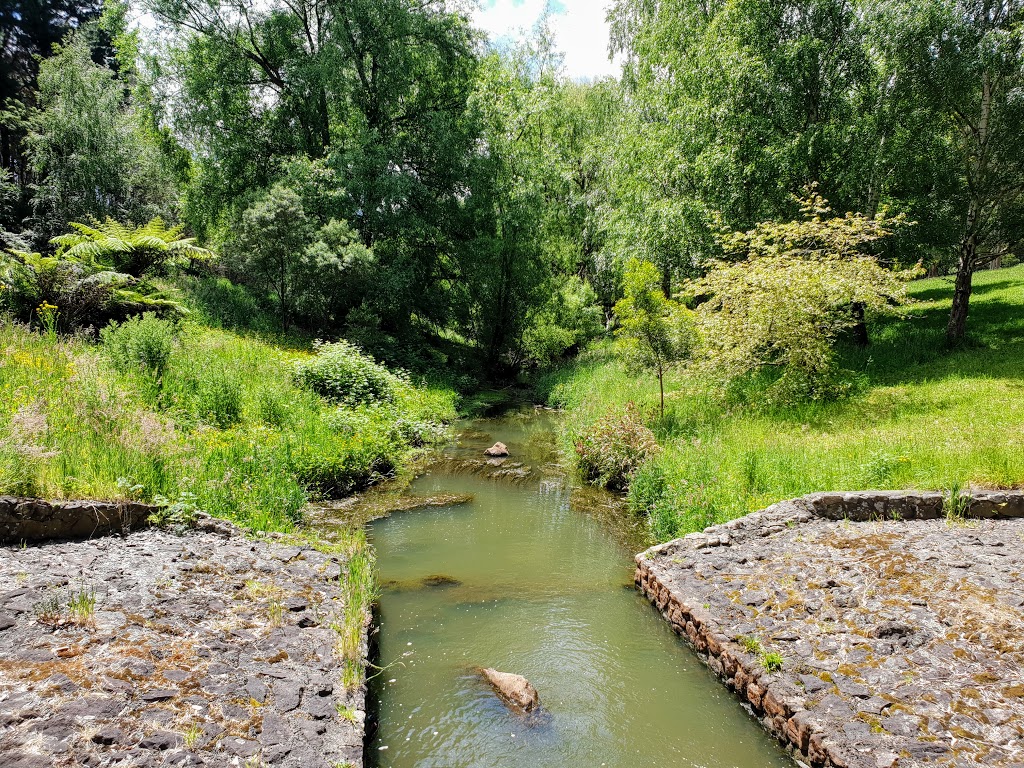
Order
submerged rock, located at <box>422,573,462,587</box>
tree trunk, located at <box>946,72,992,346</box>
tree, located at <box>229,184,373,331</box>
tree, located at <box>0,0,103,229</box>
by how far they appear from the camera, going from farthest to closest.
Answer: tree, located at <box>0,0,103,229</box> < tree, located at <box>229,184,373,331</box> < tree trunk, located at <box>946,72,992,346</box> < submerged rock, located at <box>422,573,462,587</box>

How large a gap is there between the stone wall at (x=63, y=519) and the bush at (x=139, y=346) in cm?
522

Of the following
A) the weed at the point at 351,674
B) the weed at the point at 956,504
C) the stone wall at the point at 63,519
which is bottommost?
the weed at the point at 351,674

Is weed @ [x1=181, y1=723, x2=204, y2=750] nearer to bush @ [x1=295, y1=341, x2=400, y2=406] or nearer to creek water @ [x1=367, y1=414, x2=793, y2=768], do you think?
creek water @ [x1=367, y1=414, x2=793, y2=768]

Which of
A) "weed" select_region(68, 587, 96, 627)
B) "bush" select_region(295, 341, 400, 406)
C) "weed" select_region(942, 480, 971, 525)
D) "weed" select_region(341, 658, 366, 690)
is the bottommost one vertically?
"weed" select_region(341, 658, 366, 690)

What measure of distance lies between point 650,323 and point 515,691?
8.49 meters

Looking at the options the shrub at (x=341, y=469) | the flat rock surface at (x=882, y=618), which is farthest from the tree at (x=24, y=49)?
the flat rock surface at (x=882, y=618)

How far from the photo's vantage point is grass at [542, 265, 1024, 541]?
777cm

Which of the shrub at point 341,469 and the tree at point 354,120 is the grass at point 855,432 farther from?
the tree at point 354,120

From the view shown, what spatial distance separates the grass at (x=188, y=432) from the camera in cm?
573

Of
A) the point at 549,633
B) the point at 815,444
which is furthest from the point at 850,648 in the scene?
the point at 815,444

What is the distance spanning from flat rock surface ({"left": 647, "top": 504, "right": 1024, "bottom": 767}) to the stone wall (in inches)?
234

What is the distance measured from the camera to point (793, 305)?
11391 mm

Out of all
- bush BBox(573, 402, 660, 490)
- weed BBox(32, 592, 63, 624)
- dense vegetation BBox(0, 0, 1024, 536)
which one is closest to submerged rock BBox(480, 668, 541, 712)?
weed BBox(32, 592, 63, 624)

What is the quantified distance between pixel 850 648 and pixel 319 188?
18.8 metres
